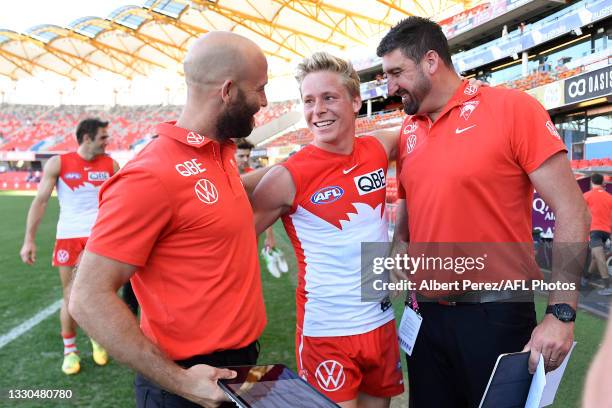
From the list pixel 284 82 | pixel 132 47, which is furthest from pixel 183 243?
pixel 132 47

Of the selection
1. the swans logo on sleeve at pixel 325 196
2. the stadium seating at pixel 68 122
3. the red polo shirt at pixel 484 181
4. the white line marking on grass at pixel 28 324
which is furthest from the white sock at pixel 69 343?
the stadium seating at pixel 68 122

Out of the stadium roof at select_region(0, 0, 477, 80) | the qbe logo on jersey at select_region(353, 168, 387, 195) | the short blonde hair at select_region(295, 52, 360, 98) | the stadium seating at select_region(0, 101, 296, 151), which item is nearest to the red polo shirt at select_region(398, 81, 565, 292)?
the qbe logo on jersey at select_region(353, 168, 387, 195)

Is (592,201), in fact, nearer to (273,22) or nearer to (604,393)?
(604,393)

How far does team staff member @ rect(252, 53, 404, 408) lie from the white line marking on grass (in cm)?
395

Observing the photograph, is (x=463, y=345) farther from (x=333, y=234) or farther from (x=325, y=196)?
(x=325, y=196)

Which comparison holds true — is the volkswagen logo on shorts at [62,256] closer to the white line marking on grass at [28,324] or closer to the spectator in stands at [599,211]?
the white line marking on grass at [28,324]

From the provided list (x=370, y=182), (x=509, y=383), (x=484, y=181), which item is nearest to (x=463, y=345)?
(x=509, y=383)

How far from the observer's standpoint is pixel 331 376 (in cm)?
214

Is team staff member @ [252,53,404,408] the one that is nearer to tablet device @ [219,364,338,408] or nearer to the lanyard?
the lanyard

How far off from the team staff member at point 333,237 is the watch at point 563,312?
752 mm

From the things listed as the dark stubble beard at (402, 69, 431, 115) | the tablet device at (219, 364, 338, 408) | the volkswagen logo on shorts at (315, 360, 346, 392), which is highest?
the dark stubble beard at (402, 69, 431, 115)

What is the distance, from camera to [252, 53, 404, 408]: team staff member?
7.13 feet

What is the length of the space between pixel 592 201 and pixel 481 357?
6880 millimetres

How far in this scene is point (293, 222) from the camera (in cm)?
230
